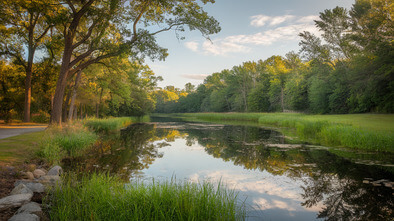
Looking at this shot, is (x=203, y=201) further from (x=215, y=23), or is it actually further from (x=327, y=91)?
(x=327, y=91)

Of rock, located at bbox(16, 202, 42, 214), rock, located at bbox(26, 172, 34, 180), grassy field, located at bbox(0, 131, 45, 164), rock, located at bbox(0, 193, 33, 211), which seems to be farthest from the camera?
grassy field, located at bbox(0, 131, 45, 164)

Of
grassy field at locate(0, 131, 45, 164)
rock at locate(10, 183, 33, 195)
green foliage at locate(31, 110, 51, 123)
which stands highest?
green foliage at locate(31, 110, 51, 123)

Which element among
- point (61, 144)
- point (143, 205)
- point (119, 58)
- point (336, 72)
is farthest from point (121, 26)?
point (336, 72)

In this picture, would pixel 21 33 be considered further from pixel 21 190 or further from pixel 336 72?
pixel 336 72

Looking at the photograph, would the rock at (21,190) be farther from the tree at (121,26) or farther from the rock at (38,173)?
the tree at (121,26)

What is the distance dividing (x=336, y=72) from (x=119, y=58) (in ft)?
110

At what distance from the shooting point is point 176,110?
11862 cm

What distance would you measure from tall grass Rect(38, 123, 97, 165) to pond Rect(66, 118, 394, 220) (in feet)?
2.50

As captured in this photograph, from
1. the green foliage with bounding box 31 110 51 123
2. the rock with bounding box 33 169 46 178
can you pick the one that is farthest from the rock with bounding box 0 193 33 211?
the green foliage with bounding box 31 110 51 123

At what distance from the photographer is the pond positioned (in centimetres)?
517

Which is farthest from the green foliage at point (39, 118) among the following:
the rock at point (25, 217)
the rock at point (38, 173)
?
the rock at point (25, 217)

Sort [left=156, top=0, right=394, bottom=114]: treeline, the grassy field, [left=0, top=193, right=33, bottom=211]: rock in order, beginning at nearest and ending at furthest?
[left=0, top=193, right=33, bottom=211]: rock → the grassy field → [left=156, top=0, right=394, bottom=114]: treeline

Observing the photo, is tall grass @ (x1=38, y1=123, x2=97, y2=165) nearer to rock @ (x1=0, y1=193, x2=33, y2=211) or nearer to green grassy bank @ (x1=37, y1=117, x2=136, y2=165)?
green grassy bank @ (x1=37, y1=117, x2=136, y2=165)

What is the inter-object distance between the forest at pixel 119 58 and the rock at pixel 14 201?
10411mm
